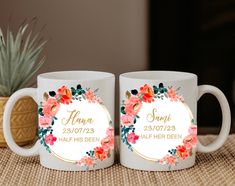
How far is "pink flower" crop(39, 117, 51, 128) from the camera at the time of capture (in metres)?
0.81

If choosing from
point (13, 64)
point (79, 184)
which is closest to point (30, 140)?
point (13, 64)

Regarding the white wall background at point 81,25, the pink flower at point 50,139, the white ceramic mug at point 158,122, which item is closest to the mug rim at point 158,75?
the white ceramic mug at point 158,122

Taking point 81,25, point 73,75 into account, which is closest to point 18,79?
point 73,75

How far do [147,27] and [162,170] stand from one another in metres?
1.59

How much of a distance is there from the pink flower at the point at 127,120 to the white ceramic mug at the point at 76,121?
17 mm

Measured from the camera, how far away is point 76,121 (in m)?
0.80

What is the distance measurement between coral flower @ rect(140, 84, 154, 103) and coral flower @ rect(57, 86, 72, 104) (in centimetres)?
9

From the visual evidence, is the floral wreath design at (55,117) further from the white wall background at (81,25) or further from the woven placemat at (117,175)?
the white wall background at (81,25)

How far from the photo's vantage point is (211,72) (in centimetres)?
243

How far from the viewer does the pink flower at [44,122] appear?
811mm

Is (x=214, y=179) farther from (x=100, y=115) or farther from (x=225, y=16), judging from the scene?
(x=225, y=16)

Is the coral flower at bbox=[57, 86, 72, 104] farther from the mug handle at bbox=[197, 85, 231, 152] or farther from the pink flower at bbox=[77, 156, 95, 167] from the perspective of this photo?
the mug handle at bbox=[197, 85, 231, 152]

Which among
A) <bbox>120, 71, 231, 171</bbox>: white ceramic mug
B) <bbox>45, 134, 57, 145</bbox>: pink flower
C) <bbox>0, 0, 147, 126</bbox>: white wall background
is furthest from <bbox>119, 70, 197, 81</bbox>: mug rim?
<bbox>0, 0, 147, 126</bbox>: white wall background

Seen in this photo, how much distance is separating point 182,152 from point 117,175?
0.31 ft
